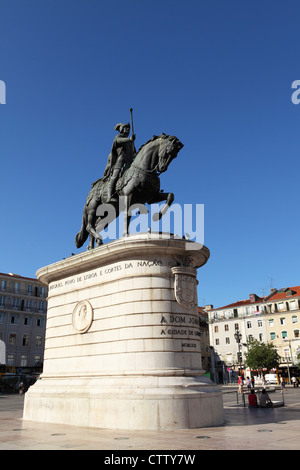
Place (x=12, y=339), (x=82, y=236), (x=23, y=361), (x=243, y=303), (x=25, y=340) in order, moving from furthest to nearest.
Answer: (x=243, y=303) → (x=25, y=340) → (x=12, y=339) → (x=23, y=361) → (x=82, y=236)

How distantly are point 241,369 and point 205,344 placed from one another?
10.2 meters

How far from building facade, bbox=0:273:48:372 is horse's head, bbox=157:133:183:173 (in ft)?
183

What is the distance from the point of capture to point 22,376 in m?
58.9

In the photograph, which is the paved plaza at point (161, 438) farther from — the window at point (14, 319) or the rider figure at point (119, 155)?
the window at point (14, 319)

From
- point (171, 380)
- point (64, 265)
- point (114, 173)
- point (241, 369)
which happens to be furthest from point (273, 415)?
point (241, 369)

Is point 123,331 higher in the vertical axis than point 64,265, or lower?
lower

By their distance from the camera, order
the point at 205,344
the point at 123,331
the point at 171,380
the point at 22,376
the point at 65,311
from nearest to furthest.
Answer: the point at 171,380, the point at 123,331, the point at 65,311, the point at 22,376, the point at 205,344

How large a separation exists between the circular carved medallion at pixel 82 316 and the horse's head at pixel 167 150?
5917 mm

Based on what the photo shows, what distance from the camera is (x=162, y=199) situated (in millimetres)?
16703

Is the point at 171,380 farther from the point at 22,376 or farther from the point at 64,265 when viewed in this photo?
the point at 22,376

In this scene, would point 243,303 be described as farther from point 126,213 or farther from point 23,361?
point 126,213

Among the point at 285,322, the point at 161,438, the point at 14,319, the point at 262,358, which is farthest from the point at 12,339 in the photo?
the point at 161,438

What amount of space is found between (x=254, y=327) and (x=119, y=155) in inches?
2691

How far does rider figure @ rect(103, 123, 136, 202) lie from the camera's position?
17062 mm
